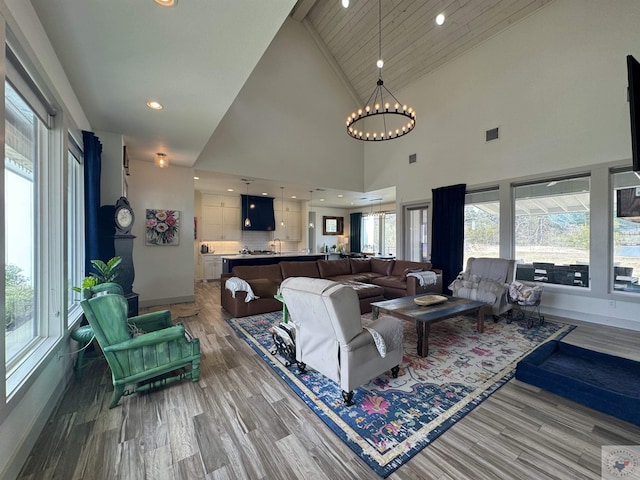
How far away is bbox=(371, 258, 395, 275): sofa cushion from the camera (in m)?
6.43

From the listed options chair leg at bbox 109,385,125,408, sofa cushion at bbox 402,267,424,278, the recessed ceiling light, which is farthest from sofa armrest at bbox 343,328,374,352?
sofa cushion at bbox 402,267,424,278

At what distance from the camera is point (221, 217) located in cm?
826

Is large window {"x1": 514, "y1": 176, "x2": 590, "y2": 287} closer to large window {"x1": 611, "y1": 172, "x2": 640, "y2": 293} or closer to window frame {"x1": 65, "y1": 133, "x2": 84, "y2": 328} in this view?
large window {"x1": 611, "y1": 172, "x2": 640, "y2": 293}

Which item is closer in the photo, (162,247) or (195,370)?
(195,370)

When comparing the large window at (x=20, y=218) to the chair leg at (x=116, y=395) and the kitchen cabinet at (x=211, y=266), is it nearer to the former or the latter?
the chair leg at (x=116, y=395)

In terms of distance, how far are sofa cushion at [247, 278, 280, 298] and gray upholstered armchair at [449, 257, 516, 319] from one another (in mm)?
3206

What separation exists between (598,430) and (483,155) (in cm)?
496

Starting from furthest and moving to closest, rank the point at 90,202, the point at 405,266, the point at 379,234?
the point at 379,234
the point at 405,266
the point at 90,202

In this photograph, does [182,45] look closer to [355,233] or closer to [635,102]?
[635,102]

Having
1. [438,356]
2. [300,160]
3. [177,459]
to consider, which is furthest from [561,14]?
[177,459]

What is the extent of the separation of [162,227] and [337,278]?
378cm

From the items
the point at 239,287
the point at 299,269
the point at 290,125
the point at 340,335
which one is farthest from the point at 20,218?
the point at 290,125

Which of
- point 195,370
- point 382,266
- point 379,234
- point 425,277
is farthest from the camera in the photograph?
point 379,234

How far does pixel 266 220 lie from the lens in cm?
875
